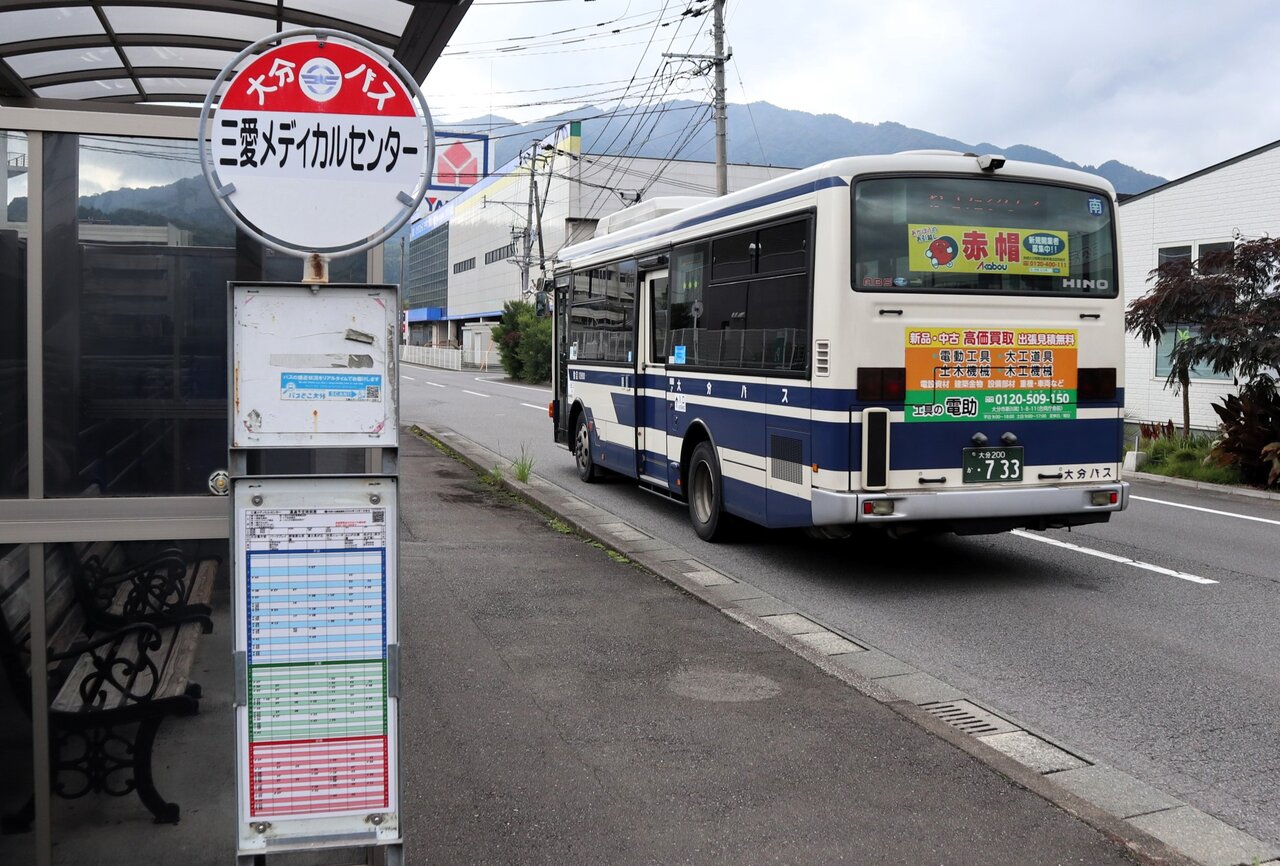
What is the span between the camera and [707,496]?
10992 mm

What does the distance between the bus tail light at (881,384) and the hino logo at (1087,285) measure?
5.43ft

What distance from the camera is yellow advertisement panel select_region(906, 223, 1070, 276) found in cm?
860

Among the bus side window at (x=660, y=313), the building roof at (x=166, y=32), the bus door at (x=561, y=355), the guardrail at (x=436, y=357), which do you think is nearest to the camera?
the building roof at (x=166, y=32)

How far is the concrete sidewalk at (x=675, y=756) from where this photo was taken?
4.26 meters

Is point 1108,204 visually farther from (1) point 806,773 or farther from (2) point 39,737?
(2) point 39,737

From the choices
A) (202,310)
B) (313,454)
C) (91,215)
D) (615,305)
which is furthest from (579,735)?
(615,305)

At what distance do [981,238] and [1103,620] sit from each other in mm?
2916

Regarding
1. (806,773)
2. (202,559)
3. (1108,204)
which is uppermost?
(1108,204)

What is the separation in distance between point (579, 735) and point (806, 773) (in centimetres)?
108

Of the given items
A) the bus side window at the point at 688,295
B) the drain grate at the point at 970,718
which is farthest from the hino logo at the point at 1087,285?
the drain grate at the point at 970,718

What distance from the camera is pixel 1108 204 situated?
30.6 ft

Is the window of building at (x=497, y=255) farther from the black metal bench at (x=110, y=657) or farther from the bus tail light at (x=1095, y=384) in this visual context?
the black metal bench at (x=110, y=657)

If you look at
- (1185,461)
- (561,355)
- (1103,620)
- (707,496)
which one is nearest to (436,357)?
(561,355)

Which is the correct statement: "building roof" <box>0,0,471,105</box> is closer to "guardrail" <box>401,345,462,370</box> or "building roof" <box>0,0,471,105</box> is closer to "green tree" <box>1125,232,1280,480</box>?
"green tree" <box>1125,232,1280,480</box>
